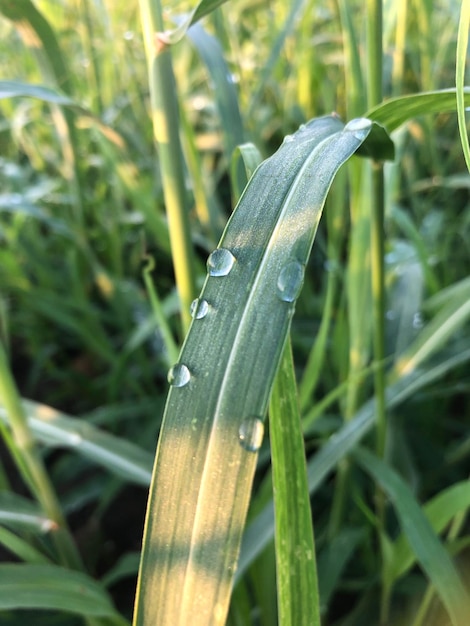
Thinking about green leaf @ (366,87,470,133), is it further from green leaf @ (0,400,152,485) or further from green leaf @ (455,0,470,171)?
green leaf @ (0,400,152,485)

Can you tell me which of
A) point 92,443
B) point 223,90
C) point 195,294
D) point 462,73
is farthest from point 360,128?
point 92,443

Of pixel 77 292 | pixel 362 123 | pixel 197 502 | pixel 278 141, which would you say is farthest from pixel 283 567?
pixel 278 141

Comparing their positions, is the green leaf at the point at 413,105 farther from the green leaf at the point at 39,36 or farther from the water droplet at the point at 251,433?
the green leaf at the point at 39,36

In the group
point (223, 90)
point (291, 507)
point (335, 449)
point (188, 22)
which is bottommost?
point (291, 507)

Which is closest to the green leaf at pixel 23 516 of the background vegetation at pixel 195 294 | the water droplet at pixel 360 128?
the background vegetation at pixel 195 294

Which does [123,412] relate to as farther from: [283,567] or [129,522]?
[283,567]

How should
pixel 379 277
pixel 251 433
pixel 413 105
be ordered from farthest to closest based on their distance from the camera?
pixel 379 277
pixel 413 105
pixel 251 433

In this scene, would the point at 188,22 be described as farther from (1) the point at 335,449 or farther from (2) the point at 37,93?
(1) the point at 335,449
